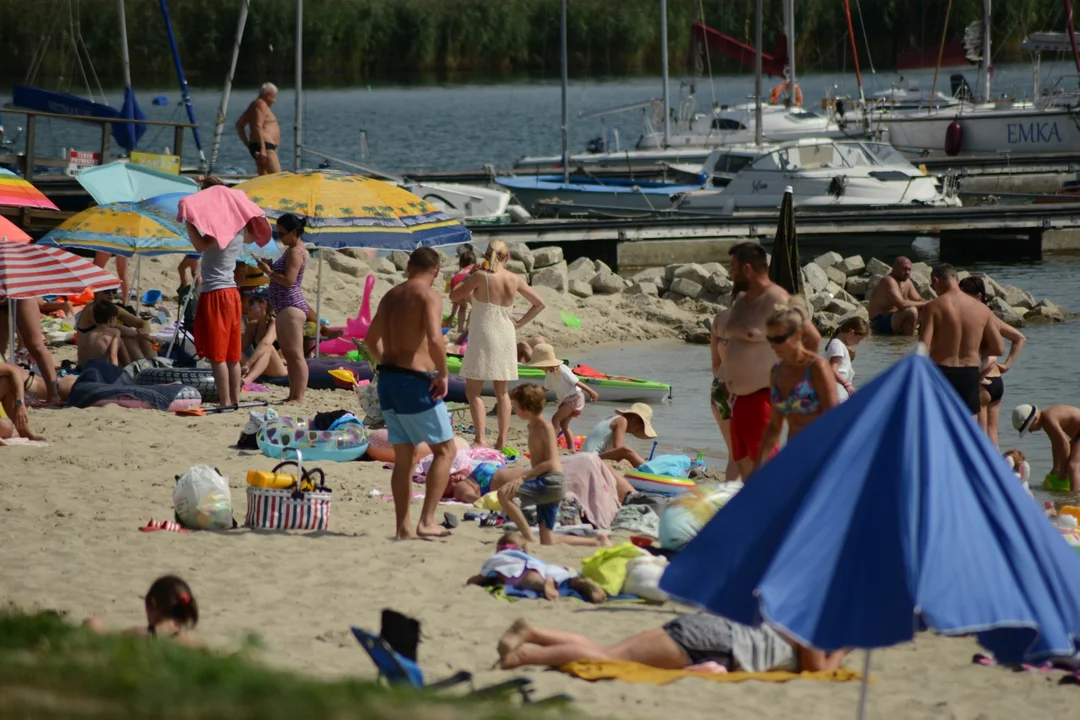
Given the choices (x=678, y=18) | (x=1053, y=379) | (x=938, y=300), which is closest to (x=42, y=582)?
(x=938, y=300)

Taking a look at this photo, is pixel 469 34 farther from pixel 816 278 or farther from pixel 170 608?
pixel 170 608

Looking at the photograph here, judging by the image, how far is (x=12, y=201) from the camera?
541 inches

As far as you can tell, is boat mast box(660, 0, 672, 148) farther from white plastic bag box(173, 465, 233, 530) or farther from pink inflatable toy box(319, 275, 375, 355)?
white plastic bag box(173, 465, 233, 530)

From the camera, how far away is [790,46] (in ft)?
110

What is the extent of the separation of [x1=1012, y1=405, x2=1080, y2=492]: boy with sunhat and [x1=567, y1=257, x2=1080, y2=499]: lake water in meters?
0.21

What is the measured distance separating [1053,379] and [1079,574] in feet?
35.2

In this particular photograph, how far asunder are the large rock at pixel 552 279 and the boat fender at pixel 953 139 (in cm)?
1743

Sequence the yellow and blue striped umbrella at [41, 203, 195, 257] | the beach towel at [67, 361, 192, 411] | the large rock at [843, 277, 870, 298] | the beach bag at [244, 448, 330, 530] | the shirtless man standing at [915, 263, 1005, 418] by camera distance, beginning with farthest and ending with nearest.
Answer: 1. the large rock at [843, 277, 870, 298]
2. the yellow and blue striped umbrella at [41, 203, 195, 257]
3. the beach towel at [67, 361, 192, 411]
4. the shirtless man standing at [915, 263, 1005, 418]
5. the beach bag at [244, 448, 330, 530]

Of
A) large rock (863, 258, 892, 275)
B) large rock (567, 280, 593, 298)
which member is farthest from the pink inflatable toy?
large rock (863, 258, 892, 275)

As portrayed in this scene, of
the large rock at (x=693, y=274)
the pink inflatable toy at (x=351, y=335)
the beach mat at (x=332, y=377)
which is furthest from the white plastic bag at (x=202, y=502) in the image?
the large rock at (x=693, y=274)

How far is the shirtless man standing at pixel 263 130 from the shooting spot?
17.6 meters

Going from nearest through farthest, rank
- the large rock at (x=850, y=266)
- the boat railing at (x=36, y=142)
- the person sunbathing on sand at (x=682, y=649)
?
the person sunbathing on sand at (x=682, y=649) < the boat railing at (x=36, y=142) < the large rock at (x=850, y=266)

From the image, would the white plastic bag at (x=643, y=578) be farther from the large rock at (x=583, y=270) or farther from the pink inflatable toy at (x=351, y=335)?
the large rock at (x=583, y=270)

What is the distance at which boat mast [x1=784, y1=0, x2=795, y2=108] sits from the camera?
33.0 metres
